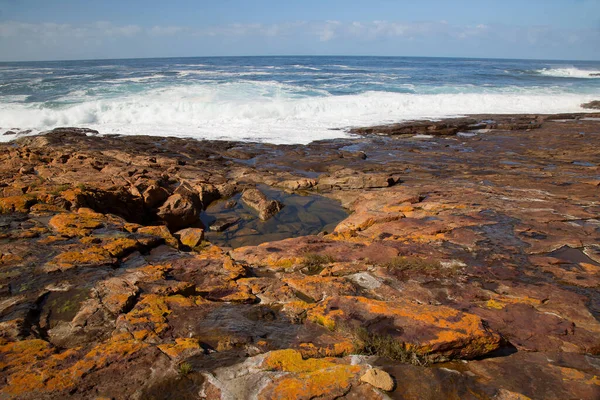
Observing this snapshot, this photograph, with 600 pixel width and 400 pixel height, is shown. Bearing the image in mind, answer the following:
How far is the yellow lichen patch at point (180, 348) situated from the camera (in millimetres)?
3461

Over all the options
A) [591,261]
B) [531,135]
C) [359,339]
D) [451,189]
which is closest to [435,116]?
[531,135]

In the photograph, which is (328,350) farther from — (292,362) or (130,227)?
(130,227)

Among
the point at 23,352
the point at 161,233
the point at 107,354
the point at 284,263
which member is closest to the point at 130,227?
the point at 161,233

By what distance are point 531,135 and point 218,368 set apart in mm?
22652

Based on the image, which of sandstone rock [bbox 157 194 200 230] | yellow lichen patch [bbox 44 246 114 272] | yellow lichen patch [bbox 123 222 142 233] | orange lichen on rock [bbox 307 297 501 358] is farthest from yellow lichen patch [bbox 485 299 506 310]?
sandstone rock [bbox 157 194 200 230]

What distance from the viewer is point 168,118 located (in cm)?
Result: 2595

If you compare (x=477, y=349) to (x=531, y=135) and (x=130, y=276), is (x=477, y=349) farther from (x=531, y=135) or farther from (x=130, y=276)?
(x=531, y=135)

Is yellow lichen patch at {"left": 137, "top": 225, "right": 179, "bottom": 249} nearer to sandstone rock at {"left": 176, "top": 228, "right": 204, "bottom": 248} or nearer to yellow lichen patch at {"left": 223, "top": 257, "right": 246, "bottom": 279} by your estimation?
sandstone rock at {"left": 176, "top": 228, "right": 204, "bottom": 248}

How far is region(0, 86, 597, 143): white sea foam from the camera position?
891 inches

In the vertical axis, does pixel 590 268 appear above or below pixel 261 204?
above

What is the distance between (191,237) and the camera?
764 centimetres

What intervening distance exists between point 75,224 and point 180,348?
4283 mm

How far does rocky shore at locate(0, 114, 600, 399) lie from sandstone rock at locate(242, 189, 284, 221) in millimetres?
48

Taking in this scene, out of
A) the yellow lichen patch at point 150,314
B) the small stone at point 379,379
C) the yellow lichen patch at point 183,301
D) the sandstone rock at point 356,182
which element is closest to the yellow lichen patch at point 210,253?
the yellow lichen patch at point 183,301
